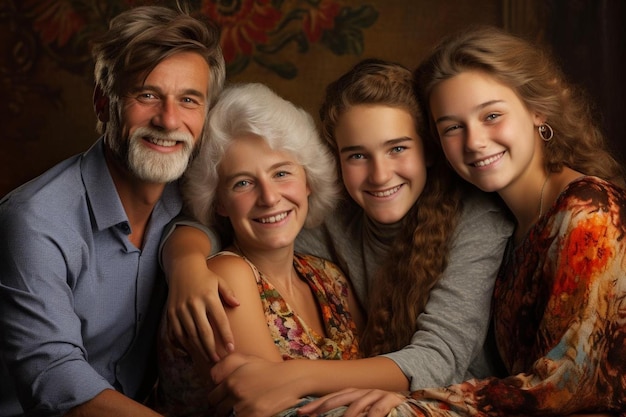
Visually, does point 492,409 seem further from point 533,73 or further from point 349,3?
point 349,3

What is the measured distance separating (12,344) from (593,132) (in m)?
1.68

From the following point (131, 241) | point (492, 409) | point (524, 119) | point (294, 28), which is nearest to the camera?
point (492, 409)

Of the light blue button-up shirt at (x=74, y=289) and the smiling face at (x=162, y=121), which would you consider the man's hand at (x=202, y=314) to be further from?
the smiling face at (x=162, y=121)

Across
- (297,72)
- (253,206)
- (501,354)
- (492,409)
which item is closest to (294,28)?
(297,72)

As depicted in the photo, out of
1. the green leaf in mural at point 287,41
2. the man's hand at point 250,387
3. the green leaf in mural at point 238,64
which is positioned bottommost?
the man's hand at point 250,387

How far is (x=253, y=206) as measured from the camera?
92.9 inches

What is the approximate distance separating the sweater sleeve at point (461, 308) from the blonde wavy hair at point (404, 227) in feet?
0.16

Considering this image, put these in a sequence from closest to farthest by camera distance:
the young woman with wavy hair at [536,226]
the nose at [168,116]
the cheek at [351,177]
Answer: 1. the young woman with wavy hair at [536,226]
2. the nose at [168,116]
3. the cheek at [351,177]

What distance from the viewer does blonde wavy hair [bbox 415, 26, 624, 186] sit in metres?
2.34

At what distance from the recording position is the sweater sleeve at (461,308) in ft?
7.52

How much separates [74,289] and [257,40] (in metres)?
1.42

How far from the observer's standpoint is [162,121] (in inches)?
95.2

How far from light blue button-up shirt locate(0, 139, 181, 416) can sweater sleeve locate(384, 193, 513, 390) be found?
0.78 meters

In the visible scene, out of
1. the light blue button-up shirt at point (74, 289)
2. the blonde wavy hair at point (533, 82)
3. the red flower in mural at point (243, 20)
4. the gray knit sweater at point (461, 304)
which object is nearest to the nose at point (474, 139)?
the blonde wavy hair at point (533, 82)
